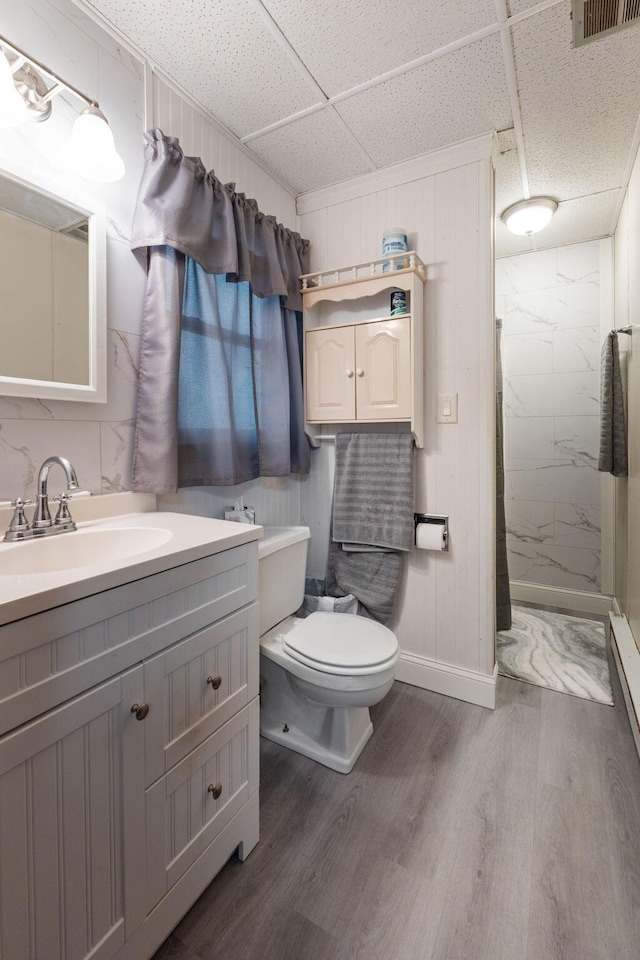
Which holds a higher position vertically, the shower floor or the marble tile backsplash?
the marble tile backsplash

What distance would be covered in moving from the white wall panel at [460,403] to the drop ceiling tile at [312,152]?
0.17 metres

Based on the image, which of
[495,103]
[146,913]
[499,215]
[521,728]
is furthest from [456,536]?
[499,215]

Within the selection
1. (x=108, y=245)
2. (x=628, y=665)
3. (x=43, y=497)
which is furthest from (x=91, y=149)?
(x=628, y=665)

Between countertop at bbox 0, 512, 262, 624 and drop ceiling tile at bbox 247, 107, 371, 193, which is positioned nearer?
countertop at bbox 0, 512, 262, 624

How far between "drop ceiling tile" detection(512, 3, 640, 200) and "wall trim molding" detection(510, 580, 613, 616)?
7.47ft

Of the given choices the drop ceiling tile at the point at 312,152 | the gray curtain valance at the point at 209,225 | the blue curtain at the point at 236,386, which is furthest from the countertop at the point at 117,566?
the drop ceiling tile at the point at 312,152

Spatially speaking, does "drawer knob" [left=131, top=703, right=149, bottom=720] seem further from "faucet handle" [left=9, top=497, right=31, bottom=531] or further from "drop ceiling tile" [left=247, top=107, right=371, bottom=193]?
"drop ceiling tile" [left=247, top=107, right=371, bottom=193]

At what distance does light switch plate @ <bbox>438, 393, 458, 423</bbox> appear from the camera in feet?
6.16

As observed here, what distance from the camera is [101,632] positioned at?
0.76 m

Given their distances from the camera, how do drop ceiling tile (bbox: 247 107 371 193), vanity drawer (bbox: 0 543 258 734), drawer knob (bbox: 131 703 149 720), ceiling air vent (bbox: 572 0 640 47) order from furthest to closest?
drop ceiling tile (bbox: 247 107 371 193) < ceiling air vent (bbox: 572 0 640 47) < drawer knob (bbox: 131 703 149 720) < vanity drawer (bbox: 0 543 258 734)

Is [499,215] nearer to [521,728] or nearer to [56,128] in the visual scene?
[56,128]

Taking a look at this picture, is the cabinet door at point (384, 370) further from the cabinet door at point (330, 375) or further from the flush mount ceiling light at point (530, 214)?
the flush mount ceiling light at point (530, 214)

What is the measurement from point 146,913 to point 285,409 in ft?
5.18

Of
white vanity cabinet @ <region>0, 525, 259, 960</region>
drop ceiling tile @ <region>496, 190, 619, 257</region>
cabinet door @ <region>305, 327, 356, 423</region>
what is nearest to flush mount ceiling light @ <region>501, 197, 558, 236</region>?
drop ceiling tile @ <region>496, 190, 619, 257</region>
